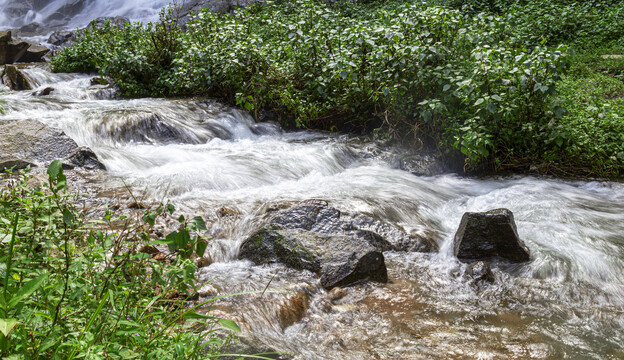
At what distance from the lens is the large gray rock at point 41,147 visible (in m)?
5.35

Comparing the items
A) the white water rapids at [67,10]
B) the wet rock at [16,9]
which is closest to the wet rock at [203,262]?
the white water rapids at [67,10]

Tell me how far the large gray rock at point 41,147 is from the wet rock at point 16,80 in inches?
178

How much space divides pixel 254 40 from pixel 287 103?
4.76 ft

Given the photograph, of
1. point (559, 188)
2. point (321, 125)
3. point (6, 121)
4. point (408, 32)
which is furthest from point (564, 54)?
point (6, 121)

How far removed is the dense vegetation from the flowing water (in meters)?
0.47

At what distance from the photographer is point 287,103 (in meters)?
7.98

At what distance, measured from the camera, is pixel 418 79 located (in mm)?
6676

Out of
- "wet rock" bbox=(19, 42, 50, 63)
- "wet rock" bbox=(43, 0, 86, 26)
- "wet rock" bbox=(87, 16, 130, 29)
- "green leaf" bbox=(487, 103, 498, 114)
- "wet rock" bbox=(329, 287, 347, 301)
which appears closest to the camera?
"wet rock" bbox=(329, 287, 347, 301)

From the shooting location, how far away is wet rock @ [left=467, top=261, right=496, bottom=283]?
351 centimetres

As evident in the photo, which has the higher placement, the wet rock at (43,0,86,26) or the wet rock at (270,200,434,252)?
the wet rock at (43,0,86,26)

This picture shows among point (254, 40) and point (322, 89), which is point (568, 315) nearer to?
point (322, 89)

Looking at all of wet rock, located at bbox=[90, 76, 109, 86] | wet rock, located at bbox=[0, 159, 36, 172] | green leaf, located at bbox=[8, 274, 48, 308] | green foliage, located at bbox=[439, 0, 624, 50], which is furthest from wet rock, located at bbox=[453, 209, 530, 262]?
wet rock, located at bbox=[90, 76, 109, 86]

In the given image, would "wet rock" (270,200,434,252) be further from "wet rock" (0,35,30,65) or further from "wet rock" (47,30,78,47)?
A: "wet rock" (47,30,78,47)

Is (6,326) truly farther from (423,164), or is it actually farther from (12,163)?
(423,164)
